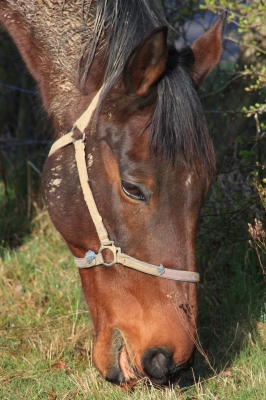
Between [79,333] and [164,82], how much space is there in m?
1.71

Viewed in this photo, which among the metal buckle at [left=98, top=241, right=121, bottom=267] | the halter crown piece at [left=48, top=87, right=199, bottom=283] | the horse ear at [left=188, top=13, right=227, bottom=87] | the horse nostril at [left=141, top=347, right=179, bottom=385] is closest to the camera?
the horse nostril at [left=141, top=347, right=179, bottom=385]

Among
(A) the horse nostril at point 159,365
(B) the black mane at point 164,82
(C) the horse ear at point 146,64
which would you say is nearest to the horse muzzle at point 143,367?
(A) the horse nostril at point 159,365

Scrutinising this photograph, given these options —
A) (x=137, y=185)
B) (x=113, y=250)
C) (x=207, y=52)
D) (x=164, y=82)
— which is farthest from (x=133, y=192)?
(x=207, y=52)

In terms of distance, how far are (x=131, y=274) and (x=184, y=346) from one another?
402 millimetres

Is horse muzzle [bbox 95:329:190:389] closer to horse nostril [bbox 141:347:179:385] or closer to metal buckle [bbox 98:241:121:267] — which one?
horse nostril [bbox 141:347:179:385]

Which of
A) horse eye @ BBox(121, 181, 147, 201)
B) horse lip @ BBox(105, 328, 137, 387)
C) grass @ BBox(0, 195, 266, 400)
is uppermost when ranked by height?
horse eye @ BBox(121, 181, 147, 201)

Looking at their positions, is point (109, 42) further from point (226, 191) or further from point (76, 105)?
point (226, 191)

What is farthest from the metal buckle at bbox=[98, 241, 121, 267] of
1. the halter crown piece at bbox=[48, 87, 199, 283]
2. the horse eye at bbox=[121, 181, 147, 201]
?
the horse eye at bbox=[121, 181, 147, 201]

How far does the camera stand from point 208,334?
11.3 feet

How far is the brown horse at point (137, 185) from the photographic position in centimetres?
237

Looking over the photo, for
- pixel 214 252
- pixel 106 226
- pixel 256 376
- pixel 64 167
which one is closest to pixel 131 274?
pixel 106 226

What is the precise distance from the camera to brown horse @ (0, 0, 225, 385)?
237 cm

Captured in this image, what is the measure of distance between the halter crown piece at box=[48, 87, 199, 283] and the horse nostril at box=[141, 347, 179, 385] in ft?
1.03

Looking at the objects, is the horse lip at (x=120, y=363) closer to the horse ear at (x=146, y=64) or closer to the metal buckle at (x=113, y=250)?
the metal buckle at (x=113, y=250)
